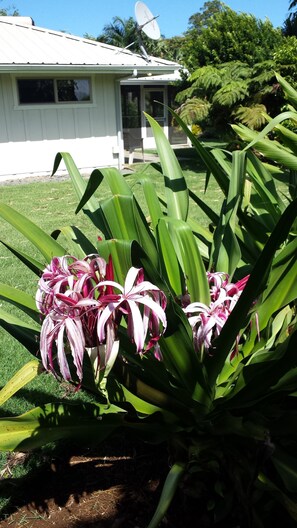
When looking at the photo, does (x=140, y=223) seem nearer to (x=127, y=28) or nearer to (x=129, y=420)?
(x=129, y=420)

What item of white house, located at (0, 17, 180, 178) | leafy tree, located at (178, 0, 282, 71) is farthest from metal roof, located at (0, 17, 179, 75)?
leafy tree, located at (178, 0, 282, 71)

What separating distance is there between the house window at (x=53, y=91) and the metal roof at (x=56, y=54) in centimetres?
70

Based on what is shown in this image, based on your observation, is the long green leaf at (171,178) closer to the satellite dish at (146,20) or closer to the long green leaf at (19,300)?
the long green leaf at (19,300)

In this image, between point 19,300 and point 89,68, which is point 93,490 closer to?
point 19,300

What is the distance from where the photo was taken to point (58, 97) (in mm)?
13727

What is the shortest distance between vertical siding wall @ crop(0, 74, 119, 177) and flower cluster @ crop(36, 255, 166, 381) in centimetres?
1263

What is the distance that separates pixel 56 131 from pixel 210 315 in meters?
13.0

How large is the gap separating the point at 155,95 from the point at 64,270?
78.6ft

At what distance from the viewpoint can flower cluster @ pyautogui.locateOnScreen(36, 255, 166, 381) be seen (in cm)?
118

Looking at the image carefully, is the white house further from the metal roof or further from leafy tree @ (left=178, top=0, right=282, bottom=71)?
leafy tree @ (left=178, top=0, right=282, bottom=71)

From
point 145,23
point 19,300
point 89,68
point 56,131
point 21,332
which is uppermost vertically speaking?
point 145,23

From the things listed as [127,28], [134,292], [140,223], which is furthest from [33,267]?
[127,28]

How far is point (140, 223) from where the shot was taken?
5.22ft

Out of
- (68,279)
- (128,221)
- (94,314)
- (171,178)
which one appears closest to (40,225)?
(171,178)
